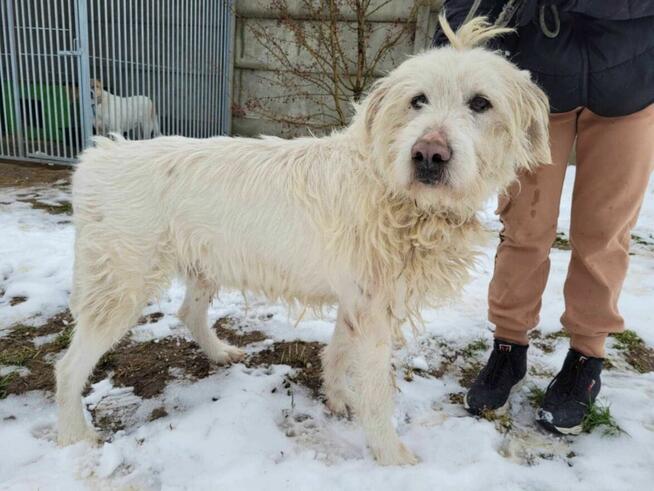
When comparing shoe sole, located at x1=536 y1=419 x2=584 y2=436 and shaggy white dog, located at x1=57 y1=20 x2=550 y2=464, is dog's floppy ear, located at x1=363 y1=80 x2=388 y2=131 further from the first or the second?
shoe sole, located at x1=536 y1=419 x2=584 y2=436

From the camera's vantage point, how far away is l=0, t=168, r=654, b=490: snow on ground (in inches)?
74.6

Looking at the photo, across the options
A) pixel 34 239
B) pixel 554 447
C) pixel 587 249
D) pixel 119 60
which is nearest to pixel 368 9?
pixel 119 60

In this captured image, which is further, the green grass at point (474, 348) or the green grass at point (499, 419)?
the green grass at point (474, 348)

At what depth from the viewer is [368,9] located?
273 inches

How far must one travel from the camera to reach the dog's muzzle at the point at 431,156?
163 cm

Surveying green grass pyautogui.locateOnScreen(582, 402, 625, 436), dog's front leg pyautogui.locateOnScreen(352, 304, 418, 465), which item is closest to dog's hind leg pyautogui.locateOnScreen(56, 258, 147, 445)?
dog's front leg pyautogui.locateOnScreen(352, 304, 418, 465)

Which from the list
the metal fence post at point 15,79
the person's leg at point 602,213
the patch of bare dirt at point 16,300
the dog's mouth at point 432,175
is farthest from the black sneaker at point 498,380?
the metal fence post at point 15,79

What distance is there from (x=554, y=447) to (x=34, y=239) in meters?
3.99

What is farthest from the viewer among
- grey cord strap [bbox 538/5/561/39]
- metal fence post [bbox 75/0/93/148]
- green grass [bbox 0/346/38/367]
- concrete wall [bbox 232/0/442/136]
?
concrete wall [bbox 232/0/442/136]

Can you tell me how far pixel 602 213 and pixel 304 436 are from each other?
1653 millimetres

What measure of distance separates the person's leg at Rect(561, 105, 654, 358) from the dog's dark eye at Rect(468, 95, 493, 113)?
0.63m

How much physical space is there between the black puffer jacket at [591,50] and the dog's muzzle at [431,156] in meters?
0.73

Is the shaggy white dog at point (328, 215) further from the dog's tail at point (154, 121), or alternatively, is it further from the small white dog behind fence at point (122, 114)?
the dog's tail at point (154, 121)

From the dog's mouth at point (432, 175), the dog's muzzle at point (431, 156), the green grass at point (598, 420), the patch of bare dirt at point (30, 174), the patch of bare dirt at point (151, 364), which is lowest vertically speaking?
the patch of bare dirt at point (151, 364)
